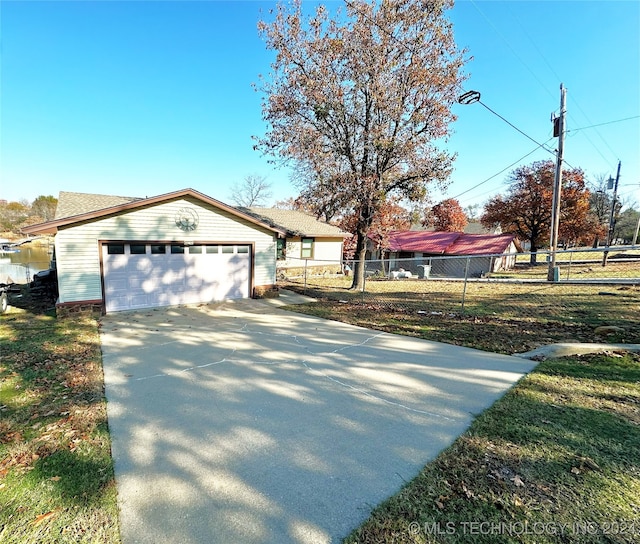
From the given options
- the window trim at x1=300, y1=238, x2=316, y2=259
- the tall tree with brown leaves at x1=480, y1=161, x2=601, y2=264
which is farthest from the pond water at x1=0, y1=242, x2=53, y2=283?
the tall tree with brown leaves at x1=480, y1=161, x2=601, y2=264

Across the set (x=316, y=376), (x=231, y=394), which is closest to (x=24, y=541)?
(x=231, y=394)

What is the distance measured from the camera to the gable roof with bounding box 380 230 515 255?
26734 millimetres

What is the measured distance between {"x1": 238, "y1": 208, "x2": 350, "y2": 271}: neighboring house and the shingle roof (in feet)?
26.7

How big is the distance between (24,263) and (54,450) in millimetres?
28667

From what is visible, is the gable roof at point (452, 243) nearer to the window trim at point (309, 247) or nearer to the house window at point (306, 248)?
the window trim at point (309, 247)

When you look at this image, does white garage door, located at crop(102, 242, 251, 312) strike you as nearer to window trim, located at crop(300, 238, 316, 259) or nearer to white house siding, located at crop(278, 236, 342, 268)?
white house siding, located at crop(278, 236, 342, 268)

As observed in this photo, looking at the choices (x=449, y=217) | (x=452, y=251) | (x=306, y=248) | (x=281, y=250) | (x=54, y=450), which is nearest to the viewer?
(x=54, y=450)

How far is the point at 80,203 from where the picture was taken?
9773 mm

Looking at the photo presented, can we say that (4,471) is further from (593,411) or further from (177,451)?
(593,411)

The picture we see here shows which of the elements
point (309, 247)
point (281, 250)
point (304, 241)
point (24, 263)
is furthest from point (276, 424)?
point (24, 263)

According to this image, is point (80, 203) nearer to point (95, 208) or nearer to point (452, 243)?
point (95, 208)

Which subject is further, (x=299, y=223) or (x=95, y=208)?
(x=299, y=223)

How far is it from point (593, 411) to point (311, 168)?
38.8 ft

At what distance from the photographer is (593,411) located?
359cm
